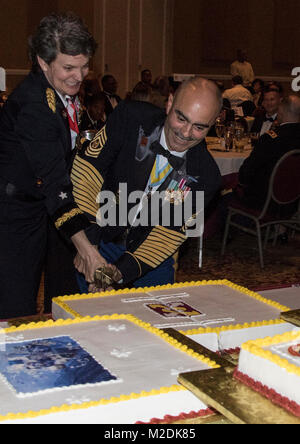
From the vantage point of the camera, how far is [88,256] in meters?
2.10

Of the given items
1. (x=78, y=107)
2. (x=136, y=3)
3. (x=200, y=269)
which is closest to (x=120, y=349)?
(x=78, y=107)

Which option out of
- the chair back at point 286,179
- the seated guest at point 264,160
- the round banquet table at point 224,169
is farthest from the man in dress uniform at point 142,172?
the round banquet table at point 224,169

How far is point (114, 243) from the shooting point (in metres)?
2.51

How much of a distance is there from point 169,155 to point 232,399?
4.38ft

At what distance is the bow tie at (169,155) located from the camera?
233 centimetres

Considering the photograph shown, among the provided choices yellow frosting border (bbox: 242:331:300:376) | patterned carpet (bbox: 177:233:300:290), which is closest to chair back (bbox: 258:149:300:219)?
patterned carpet (bbox: 177:233:300:290)

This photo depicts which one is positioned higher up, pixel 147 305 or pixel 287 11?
pixel 287 11

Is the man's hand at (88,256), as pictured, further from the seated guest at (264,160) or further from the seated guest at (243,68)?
the seated guest at (243,68)

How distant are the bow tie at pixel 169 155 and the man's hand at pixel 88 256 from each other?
0.43 meters

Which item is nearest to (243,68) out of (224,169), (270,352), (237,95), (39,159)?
(237,95)

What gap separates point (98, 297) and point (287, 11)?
13.6 meters

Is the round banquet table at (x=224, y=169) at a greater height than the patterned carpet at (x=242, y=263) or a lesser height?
greater
